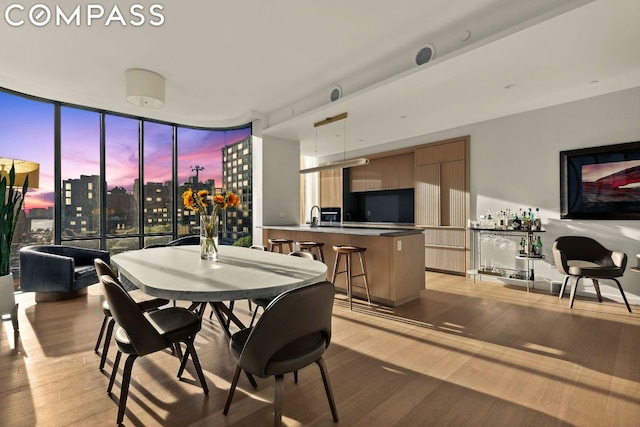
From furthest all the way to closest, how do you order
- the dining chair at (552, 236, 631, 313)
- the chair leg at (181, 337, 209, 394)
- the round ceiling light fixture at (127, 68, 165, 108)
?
the round ceiling light fixture at (127, 68, 165, 108)
the dining chair at (552, 236, 631, 313)
the chair leg at (181, 337, 209, 394)

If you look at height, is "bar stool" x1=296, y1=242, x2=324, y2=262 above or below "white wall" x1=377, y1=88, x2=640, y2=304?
below

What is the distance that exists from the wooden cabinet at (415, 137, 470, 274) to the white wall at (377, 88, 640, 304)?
0.67 ft

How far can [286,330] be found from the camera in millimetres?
1412

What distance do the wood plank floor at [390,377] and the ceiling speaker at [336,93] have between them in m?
2.96

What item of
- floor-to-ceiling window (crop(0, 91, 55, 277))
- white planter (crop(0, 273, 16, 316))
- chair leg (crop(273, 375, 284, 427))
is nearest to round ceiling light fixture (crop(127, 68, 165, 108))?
floor-to-ceiling window (crop(0, 91, 55, 277))

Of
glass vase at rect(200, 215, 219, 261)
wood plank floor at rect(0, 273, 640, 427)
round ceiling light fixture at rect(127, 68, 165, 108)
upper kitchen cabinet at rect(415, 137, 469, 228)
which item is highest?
round ceiling light fixture at rect(127, 68, 165, 108)

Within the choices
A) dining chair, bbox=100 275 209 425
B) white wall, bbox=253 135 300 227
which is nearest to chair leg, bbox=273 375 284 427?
dining chair, bbox=100 275 209 425

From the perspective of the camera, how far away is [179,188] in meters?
6.03

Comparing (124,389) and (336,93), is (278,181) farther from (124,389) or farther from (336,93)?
(124,389)

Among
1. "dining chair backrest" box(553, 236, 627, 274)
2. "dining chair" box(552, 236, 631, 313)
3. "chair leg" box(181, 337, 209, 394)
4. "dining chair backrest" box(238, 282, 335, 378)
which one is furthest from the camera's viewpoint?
"dining chair backrest" box(553, 236, 627, 274)

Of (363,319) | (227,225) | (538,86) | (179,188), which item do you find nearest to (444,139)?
(538,86)

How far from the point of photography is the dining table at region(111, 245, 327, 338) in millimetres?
1543

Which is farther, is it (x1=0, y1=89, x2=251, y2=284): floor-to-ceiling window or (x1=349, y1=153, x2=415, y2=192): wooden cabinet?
A: (x1=349, y1=153, x2=415, y2=192): wooden cabinet

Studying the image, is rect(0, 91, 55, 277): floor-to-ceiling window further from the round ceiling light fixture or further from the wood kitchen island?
the wood kitchen island
